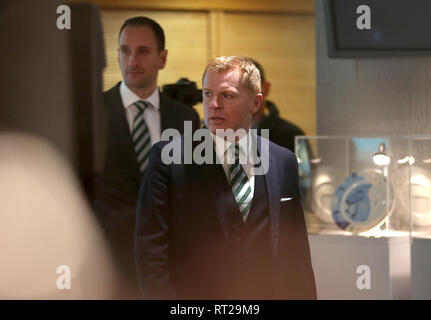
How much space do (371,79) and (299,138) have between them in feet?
1.48

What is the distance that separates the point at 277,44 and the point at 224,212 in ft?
3.07

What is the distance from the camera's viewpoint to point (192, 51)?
280cm

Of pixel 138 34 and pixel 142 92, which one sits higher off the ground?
pixel 138 34

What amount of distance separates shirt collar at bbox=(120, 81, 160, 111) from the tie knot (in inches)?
0.4

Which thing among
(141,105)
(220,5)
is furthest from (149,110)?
(220,5)

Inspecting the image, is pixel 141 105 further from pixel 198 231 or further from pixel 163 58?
pixel 198 231

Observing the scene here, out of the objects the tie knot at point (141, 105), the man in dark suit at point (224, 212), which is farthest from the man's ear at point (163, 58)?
the man in dark suit at point (224, 212)

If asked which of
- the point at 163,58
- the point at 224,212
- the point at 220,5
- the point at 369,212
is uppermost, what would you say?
the point at 220,5

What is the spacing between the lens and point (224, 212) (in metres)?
2.15

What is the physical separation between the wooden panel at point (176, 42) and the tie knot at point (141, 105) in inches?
3.2

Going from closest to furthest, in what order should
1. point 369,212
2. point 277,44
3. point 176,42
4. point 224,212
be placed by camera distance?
point 224,212 < point 176,42 < point 277,44 < point 369,212

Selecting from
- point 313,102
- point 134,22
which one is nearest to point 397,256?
point 313,102
